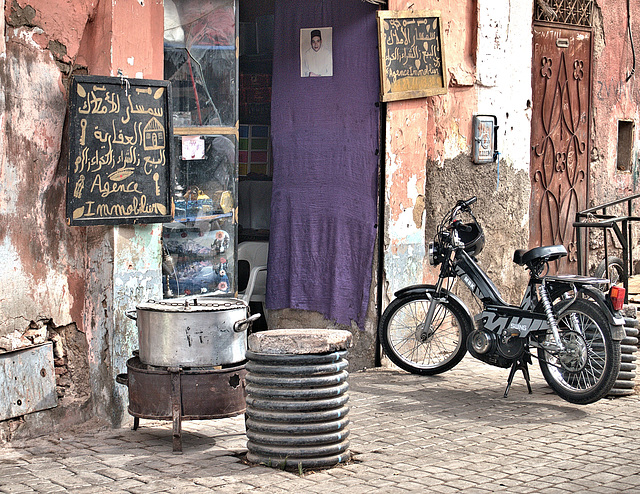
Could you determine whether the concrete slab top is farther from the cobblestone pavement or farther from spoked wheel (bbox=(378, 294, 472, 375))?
spoked wheel (bbox=(378, 294, 472, 375))

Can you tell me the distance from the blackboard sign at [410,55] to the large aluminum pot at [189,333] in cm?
293

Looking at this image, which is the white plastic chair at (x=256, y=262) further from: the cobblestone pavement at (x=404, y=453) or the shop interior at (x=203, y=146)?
the cobblestone pavement at (x=404, y=453)

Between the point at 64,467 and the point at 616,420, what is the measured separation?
3718 millimetres

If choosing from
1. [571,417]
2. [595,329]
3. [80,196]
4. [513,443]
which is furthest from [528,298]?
[80,196]

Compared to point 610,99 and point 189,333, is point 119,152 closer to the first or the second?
point 189,333

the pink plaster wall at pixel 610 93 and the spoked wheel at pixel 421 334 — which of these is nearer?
the spoked wheel at pixel 421 334

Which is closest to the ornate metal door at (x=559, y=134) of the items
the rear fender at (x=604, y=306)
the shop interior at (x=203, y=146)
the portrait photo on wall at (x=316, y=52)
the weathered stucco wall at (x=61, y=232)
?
the portrait photo on wall at (x=316, y=52)

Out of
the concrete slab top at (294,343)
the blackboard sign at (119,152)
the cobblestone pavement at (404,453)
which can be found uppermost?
the blackboard sign at (119,152)

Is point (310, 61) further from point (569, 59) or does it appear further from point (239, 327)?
point (569, 59)

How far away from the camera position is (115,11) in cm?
561

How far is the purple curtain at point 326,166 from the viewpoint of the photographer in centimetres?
741

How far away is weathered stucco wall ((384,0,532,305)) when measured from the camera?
24.7ft

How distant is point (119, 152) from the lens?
5746mm

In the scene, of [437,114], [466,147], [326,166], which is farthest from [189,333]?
[466,147]
